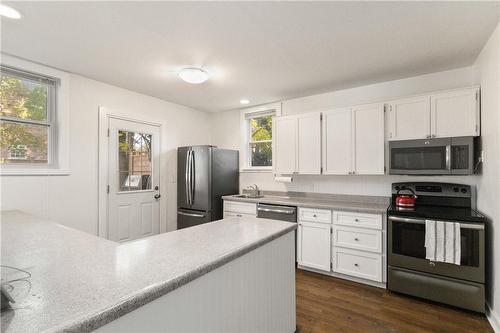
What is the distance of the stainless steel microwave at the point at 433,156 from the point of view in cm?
248

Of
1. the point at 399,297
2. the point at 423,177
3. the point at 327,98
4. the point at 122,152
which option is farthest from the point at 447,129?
the point at 122,152

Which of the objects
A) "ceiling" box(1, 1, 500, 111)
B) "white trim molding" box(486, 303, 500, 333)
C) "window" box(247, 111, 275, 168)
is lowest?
"white trim molding" box(486, 303, 500, 333)

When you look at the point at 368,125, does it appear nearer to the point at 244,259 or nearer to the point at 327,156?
the point at 327,156

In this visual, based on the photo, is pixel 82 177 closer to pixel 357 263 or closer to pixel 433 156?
pixel 357 263

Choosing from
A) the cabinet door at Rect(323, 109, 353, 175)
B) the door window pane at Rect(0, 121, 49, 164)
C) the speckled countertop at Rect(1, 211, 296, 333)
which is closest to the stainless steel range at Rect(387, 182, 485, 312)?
the cabinet door at Rect(323, 109, 353, 175)

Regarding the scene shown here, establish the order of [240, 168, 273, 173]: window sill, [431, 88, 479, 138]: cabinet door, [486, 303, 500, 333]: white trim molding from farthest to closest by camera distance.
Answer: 1. [240, 168, 273, 173]: window sill
2. [431, 88, 479, 138]: cabinet door
3. [486, 303, 500, 333]: white trim molding

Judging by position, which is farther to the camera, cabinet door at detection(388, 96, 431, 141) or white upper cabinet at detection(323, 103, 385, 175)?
white upper cabinet at detection(323, 103, 385, 175)

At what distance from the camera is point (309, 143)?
137 inches

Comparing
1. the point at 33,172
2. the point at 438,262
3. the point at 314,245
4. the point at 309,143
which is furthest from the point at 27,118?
the point at 438,262

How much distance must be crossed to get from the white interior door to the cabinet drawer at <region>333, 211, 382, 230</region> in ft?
9.17

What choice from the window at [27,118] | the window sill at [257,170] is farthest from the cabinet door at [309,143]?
the window at [27,118]

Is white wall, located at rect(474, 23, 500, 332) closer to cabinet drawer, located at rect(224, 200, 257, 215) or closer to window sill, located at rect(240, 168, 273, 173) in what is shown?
cabinet drawer, located at rect(224, 200, 257, 215)

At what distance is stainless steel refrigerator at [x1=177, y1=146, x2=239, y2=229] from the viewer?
389 cm

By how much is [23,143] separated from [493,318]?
16.0 feet
